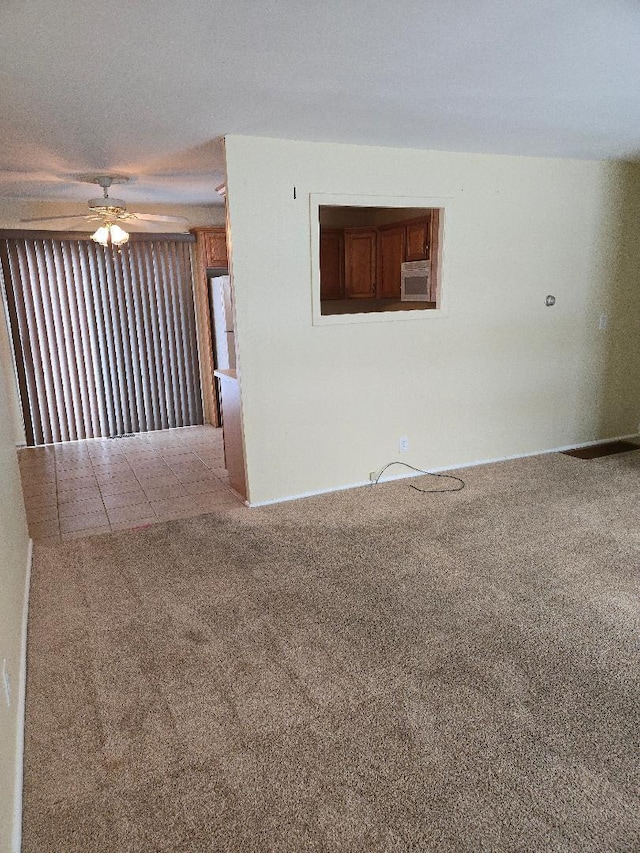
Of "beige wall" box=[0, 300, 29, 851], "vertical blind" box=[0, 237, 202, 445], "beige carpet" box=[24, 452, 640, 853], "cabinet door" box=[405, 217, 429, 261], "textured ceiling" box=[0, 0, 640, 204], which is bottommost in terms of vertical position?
"beige carpet" box=[24, 452, 640, 853]

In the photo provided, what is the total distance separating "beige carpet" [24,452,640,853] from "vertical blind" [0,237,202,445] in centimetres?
292

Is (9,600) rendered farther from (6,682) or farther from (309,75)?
(309,75)

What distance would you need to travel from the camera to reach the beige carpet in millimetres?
1551

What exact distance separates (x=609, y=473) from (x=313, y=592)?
114 inches

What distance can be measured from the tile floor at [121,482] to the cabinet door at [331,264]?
1.99 meters

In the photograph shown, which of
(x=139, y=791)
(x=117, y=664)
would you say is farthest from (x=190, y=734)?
(x=117, y=664)

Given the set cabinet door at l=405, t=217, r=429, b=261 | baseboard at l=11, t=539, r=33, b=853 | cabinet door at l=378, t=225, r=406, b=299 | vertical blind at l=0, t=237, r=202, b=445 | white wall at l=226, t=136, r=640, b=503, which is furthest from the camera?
vertical blind at l=0, t=237, r=202, b=445

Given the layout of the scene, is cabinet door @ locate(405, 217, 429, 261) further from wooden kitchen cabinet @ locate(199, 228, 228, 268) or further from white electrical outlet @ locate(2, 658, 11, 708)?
white electrical outlet @ locate(2, 658, 11, 708)

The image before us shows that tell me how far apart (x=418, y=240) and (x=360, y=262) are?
890 millimetres

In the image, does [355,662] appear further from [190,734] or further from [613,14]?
[613,14]

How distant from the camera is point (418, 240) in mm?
4949

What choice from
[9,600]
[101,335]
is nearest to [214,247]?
[101,335]

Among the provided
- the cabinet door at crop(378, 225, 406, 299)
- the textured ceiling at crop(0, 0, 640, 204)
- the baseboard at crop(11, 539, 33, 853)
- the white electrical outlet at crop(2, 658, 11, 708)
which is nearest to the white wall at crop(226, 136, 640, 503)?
the textured ceiling at crop(0, 0, 640, 204)

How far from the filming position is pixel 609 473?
173 inches
